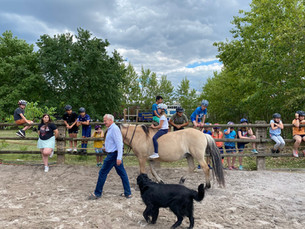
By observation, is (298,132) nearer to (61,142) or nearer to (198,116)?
(198,116)

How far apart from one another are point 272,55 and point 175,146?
441 inches

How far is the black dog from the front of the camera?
3.34m

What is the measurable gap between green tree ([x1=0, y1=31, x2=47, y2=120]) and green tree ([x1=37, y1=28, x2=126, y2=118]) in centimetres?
174

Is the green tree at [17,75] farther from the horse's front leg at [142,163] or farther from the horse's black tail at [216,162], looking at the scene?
the horse's black tail at [216,162]

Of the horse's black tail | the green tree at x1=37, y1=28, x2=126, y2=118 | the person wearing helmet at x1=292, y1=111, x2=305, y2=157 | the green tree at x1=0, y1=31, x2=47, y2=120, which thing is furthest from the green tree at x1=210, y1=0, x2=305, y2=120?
the green tree at x1=0, y1=31, x2=47, y2=120

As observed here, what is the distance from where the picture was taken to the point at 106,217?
12.2 feet

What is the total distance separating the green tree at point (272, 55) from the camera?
36.5 feet

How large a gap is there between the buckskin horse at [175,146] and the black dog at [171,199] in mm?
2002

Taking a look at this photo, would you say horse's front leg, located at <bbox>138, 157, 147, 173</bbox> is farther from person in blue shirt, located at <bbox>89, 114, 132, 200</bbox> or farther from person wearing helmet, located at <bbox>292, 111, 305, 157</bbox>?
person wearing helmet, located at <bbox>292, 111, 305, 157</bbox>

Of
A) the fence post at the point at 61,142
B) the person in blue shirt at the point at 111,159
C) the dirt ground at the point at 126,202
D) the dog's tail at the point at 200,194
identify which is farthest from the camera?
the fence post at the point at 61,142

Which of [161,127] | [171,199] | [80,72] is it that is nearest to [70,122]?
[161,127]

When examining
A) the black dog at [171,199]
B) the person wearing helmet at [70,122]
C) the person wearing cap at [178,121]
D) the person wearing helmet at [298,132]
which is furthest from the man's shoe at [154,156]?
the person wearing helmet at [298,132]

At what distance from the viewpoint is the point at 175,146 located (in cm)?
561

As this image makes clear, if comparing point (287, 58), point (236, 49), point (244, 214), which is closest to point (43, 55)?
point (236, 49)
